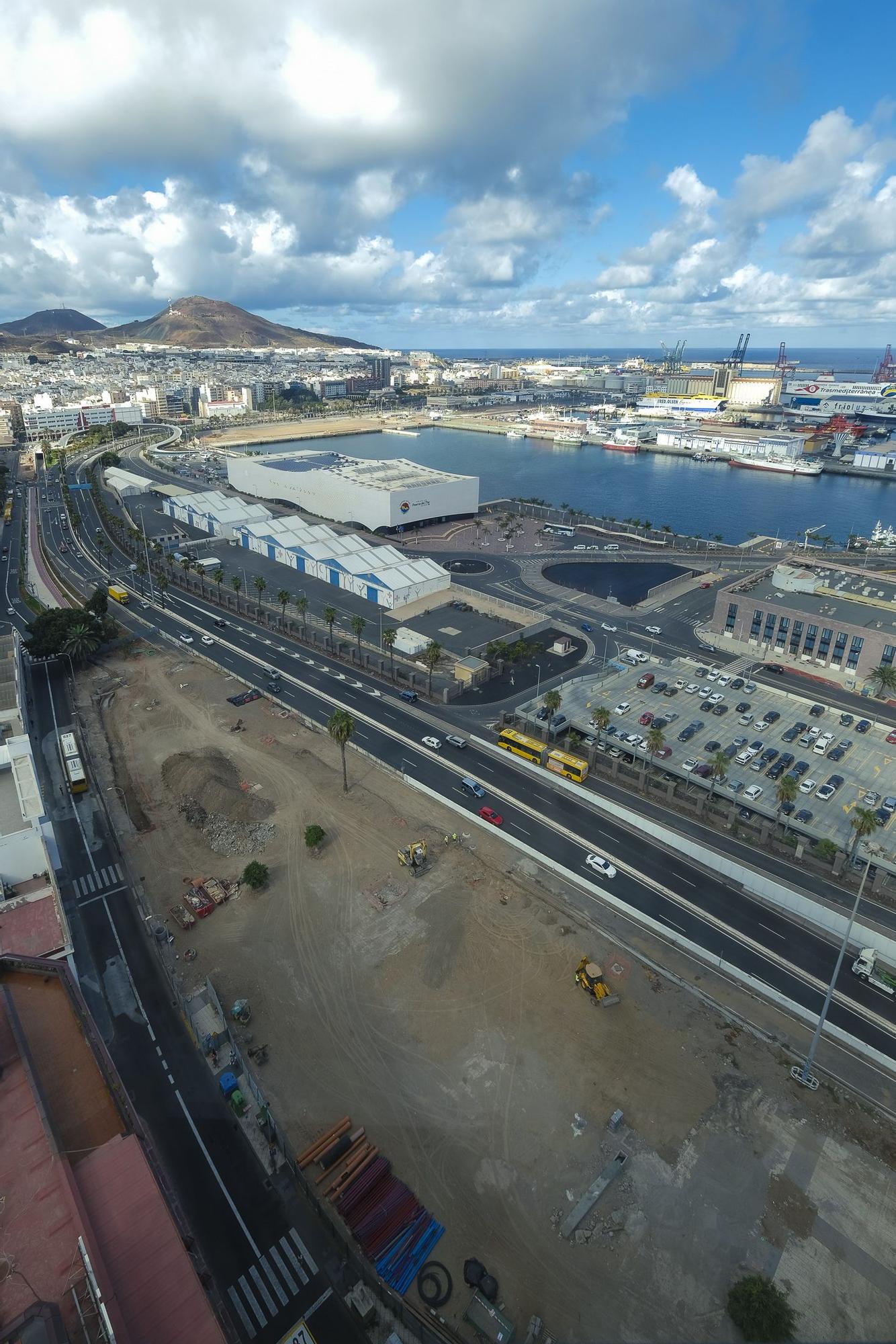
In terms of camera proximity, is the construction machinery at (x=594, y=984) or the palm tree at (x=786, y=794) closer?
the construction machinery at (x=594, y=984)

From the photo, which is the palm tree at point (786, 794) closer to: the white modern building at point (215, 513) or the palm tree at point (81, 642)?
the palm tree at point (81, 642)

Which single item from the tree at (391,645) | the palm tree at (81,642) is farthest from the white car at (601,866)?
the palm tree at (81,642)

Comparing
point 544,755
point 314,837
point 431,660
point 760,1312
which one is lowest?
point 760,1312

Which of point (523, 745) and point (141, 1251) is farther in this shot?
point (523, 745)

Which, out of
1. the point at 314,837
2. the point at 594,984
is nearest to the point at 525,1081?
the point at 594,984

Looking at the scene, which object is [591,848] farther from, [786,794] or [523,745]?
[786,794]

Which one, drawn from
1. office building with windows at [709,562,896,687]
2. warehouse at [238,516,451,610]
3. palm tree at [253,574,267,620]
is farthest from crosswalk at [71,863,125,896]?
office building with windows at [709,562,896,687]

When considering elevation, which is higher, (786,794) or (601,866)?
(786,794)
